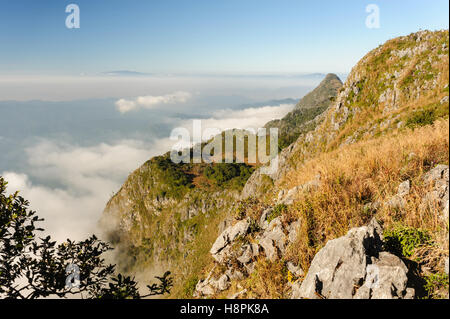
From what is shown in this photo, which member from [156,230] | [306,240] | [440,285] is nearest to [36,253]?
[306,240]

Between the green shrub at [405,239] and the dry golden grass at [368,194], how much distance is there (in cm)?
19

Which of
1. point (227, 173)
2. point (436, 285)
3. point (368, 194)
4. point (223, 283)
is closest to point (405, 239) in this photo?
point (436, 285)

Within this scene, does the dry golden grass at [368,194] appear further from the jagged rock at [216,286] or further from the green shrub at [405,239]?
the jagged rock at [216,286]

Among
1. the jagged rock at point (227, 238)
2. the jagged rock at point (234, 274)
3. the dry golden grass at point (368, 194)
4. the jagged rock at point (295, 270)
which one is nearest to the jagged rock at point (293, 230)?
the dry golden grass at point (368, 194)

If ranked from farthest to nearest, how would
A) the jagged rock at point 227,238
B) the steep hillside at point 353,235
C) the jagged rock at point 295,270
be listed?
the jagged rock at point 227,238 → the jagged rock at point 295,270 → the steep hillside at point 353,235

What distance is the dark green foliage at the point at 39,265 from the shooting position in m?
5.65

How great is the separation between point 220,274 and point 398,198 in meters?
5.99

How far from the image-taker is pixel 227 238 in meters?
9.59

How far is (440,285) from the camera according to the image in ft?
12.4

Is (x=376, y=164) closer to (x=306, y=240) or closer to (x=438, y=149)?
(x=438, y=149)

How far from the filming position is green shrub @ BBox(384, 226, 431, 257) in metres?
4.40

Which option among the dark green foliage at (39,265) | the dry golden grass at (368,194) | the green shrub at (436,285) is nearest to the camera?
the green shrub at (436,285)

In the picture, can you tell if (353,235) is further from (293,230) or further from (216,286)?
(216,286)

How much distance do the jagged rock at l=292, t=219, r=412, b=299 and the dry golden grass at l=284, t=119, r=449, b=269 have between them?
33.9 inches
